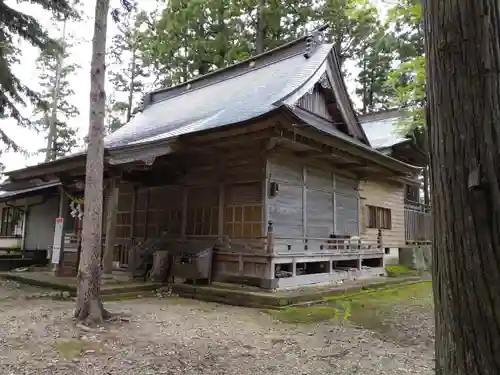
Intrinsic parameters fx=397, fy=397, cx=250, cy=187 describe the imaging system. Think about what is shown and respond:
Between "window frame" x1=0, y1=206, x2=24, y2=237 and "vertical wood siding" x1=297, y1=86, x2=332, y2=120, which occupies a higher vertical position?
"vertical wood siding" x1=297, y1=86, x2=332, y2=120

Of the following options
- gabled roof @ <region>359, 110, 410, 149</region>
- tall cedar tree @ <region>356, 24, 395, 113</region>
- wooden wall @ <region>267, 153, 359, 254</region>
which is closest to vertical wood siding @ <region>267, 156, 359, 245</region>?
wooden wall @ <region>267, 153, 359, 254</region>

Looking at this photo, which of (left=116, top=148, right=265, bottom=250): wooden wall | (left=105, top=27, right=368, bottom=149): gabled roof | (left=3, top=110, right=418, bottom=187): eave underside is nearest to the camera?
(left=3, top=110, right=418, bottom=187): eave underside

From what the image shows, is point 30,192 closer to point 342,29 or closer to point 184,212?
point 184,212

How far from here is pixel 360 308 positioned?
7.38 meters

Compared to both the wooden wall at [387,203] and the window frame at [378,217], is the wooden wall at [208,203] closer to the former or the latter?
the wooden wall at [387,203]

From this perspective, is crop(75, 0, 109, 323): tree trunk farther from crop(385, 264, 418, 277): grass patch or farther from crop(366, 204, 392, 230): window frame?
crop(366, 204, 392, 230): window frame

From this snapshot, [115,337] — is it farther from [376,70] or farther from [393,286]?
[376,70]

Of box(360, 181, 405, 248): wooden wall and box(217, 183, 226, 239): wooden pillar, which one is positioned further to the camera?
box(360, 181, 405, 248): wooden wall

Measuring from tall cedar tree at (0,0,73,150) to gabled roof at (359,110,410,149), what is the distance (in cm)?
1231

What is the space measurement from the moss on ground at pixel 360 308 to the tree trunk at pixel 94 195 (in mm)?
2795

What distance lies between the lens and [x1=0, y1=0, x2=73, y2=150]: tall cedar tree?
1178 cm

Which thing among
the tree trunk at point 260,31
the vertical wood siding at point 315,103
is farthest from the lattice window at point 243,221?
the tree trunk at point 260,31

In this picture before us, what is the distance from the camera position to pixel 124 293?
7969mm

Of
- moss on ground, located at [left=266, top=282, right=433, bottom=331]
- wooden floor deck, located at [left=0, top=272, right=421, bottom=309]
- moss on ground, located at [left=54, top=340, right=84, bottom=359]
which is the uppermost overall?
wooden floor deck, located at [left=0, top=272, right=421, bottom=309]
